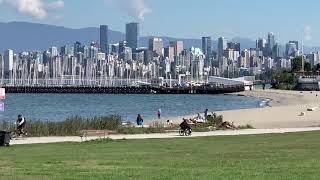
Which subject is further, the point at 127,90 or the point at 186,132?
the point at 127,90

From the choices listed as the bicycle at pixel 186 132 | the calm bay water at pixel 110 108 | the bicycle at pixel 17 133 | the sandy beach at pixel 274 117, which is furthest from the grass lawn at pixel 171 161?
the calm bay water at pixel 110 108

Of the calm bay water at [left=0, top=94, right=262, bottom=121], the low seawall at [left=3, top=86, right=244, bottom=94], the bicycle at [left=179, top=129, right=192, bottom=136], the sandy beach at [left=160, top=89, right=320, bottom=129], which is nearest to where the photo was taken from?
the bicycle at [left=179, top=129, right=192, bottom=136]

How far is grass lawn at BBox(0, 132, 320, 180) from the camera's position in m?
13.3

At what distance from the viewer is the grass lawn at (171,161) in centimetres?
1334

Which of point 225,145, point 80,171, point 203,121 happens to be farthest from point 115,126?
point 80,171

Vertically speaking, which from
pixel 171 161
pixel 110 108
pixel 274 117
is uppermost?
pixel 171 161


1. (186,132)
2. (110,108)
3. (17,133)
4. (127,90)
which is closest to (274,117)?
(186,132)

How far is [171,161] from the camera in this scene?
16.9 m

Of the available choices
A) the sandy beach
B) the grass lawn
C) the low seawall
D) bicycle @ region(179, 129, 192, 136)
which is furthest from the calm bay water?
the low seawall

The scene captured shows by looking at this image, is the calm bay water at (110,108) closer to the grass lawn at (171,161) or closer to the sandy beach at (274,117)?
the sandy beach at (274,117)

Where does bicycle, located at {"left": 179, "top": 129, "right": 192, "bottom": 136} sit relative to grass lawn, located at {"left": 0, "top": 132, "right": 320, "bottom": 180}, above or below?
below

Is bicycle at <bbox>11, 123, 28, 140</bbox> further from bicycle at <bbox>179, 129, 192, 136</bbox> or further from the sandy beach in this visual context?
the sandy beach

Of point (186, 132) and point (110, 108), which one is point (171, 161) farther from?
point (110, 108)

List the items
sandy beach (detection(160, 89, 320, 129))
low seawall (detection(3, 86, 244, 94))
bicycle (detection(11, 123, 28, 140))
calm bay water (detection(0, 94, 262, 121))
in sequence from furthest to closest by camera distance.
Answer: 1. low seawall (detection(3, 86, 244, 94))
2. calm bay water (detection(0, 94, 262, 121))
3. sandy beach (detection(160, 89, 320, 129))
4. bicycle (detection(11, 123, 28, 140))
